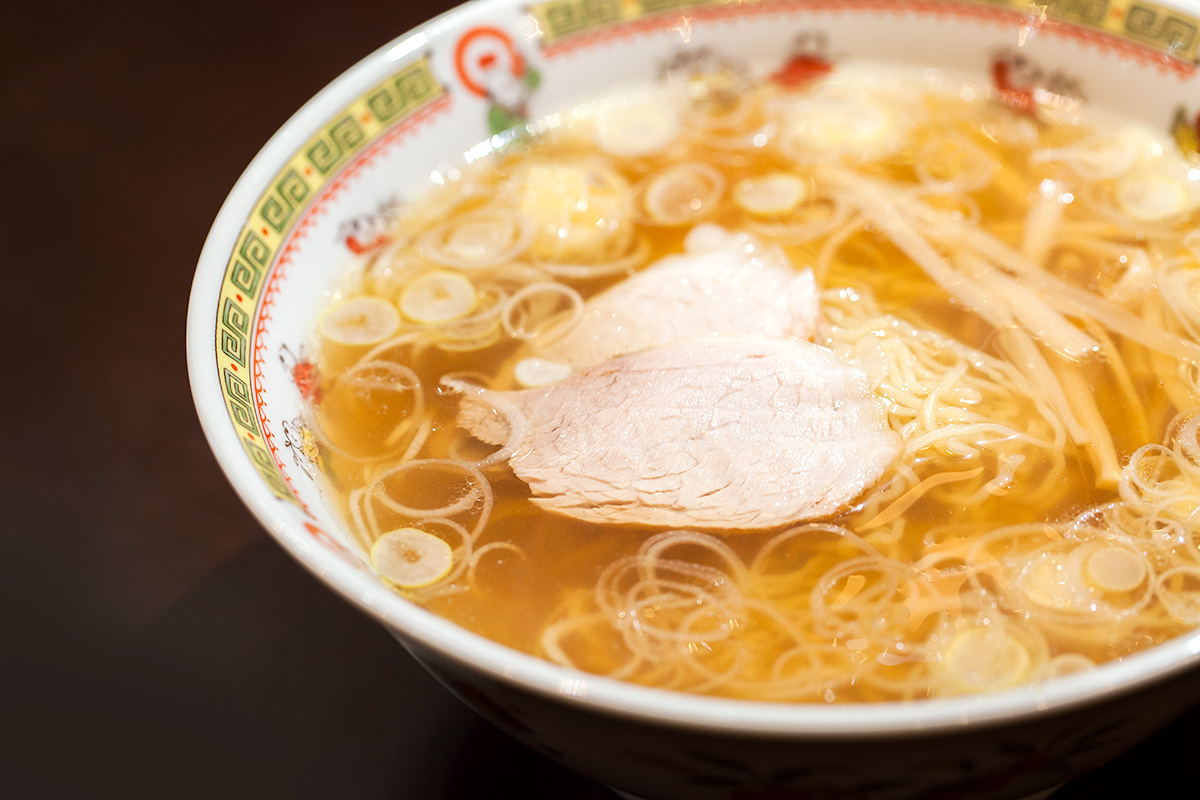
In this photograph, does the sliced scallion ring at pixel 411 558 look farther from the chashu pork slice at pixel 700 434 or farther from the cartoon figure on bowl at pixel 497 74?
the cartoon figure on bowl at pixel 497 74

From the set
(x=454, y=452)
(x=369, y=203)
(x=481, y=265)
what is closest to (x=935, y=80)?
(x=481, y=265)

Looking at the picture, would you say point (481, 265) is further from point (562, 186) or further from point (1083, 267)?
point (1083, 267)

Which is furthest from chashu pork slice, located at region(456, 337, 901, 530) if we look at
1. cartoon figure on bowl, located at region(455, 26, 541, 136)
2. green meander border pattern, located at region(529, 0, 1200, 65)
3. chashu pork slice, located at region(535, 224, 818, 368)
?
green meander border pattern, located at region(529, 0, 1200, 65)

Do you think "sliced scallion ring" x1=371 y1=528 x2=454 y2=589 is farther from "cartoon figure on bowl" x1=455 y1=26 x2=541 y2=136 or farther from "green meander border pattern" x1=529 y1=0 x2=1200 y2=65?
"green meander border pattern" x1=529 y1=0 x2=1200 y2=65

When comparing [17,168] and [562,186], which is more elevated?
[562,186]

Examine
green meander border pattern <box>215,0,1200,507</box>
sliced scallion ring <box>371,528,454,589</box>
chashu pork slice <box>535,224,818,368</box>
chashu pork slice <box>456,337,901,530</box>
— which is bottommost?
sliced scallion ring <box>371,528,454,589</box>

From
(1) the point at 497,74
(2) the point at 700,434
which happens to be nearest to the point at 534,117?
(1) the point at 497,74

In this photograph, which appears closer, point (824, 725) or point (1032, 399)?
point (824, 725)
